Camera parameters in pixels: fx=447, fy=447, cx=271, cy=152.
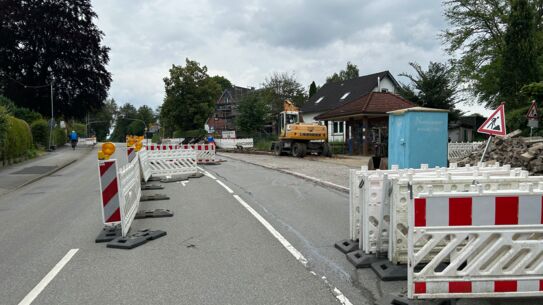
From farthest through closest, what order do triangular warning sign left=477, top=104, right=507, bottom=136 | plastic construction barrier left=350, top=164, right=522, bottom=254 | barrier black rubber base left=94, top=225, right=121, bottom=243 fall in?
triangular warning sign left=477, top=104, right=507, bottom=136, barrier black rubber base left=94, top=225, right=121, bottom=243, plastic construction barrier left=350, top=164, right=522, bottom=254

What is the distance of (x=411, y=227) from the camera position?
3.97 metres

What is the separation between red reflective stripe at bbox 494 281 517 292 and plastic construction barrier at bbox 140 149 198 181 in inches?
524

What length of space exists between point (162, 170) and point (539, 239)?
14271 millimetres

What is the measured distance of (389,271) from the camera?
195 inches

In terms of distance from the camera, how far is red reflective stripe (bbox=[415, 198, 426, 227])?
13.0ft

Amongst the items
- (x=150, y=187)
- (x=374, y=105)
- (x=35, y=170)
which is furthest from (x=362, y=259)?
(x=374, y=105)

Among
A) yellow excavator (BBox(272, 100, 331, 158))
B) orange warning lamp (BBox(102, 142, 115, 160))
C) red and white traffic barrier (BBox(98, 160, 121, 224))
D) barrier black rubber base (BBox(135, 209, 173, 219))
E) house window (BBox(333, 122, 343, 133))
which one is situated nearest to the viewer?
red and white traffic barrier (BBox(98, 160, 121, 224))

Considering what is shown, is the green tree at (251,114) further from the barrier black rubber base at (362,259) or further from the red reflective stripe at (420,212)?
the red reflective stripe at (420,212)

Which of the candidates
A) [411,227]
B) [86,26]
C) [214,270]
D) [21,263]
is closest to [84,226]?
[21,263]

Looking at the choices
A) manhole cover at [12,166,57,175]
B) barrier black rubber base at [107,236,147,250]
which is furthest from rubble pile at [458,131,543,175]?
manhole cover at [12,166,57,175]

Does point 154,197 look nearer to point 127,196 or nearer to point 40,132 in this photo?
point 127,196

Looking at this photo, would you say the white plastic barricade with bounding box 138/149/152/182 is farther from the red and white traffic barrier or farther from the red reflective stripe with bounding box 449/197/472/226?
the red reflective stripe with bounding box 449/197/472/226

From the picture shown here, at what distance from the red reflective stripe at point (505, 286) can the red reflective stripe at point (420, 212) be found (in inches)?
33.4

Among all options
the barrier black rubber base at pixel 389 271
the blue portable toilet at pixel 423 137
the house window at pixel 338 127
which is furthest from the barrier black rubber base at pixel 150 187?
the house window at pixel 338 127
